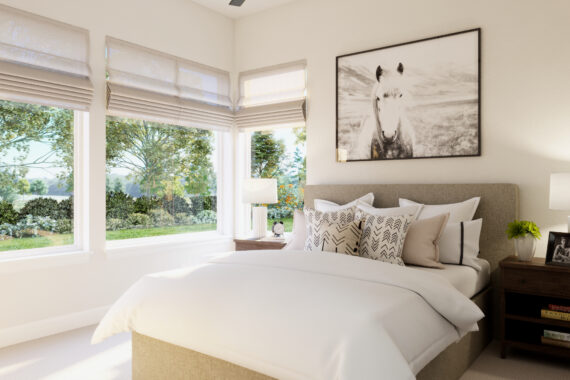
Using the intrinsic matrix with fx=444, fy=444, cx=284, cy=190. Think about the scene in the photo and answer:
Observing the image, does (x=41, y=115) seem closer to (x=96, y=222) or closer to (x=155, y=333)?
(x=96, y=222)

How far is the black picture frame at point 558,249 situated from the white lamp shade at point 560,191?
0.62 ft

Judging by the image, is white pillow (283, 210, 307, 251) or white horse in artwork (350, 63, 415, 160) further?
white horse in artwork (350, 63, 415, 160)

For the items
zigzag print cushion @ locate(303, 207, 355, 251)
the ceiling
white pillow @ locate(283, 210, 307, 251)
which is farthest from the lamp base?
the ceiling

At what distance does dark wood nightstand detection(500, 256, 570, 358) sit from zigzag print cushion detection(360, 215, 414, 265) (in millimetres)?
696

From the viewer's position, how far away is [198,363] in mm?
2178

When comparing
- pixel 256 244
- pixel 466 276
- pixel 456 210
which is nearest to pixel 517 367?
pixel 466 276

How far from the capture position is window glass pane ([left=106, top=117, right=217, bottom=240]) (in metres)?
4.02

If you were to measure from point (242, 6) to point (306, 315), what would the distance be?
3806 mm

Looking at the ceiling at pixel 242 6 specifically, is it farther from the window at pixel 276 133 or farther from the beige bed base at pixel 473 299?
the beige bed base at pixel 473 299

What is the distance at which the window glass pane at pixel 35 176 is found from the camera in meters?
3.32

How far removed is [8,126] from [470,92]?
3.55 metres

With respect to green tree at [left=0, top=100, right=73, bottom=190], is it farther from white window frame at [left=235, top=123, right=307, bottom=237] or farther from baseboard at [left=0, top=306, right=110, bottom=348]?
white window frame at [left=235, top=123, right=307, bottom=237]

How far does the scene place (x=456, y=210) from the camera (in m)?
3.32

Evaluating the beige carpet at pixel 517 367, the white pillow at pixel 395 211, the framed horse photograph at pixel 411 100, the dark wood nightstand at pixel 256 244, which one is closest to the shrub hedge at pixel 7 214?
the dark wood nightstand at pixel 256 244
